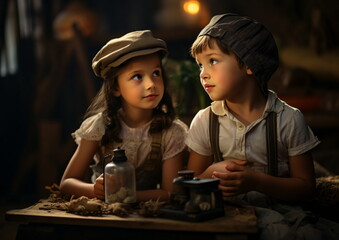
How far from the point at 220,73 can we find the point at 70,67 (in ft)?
13.5

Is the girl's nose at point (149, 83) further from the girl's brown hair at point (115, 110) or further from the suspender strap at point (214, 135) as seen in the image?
the suspender strap at point (214, 135)

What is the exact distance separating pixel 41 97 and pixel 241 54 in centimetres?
377

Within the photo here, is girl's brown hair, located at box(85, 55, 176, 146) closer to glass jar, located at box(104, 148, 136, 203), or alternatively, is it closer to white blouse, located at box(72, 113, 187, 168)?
white blouse, located at box(72, 113, 187, 168)

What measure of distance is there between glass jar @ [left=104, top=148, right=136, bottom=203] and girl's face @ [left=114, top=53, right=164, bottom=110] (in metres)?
0.42

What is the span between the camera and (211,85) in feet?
8.95

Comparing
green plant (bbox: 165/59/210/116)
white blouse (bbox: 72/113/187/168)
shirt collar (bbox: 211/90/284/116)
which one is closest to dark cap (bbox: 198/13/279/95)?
shirt collar (bbox: 211/90/284/116)

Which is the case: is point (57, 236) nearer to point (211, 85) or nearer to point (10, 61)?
point (211, 85)

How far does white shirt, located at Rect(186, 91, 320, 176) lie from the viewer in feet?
8.88

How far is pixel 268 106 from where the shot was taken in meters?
2.75

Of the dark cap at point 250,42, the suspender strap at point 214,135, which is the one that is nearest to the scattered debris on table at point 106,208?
the suspender strap at point 214,135

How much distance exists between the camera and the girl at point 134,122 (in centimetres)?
284

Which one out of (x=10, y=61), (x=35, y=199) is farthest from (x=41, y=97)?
(x=35, y=199)

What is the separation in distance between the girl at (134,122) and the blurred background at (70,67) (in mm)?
2577

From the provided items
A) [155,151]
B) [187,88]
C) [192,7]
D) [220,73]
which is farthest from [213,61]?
[192,7]
